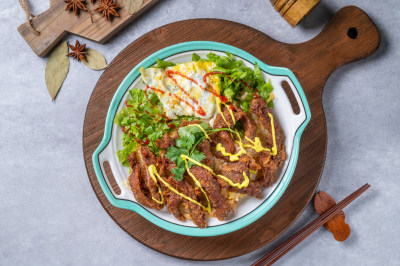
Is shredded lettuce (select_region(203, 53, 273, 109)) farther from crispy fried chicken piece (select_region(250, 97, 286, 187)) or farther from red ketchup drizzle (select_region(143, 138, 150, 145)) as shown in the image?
red ketchup drizzle (select_region(143, 138, 150, 145))

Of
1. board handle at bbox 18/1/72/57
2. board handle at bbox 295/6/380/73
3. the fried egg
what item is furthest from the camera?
board handle at bbox 18/1/72/57

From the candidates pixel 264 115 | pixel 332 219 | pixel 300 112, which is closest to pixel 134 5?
pixel 264 115

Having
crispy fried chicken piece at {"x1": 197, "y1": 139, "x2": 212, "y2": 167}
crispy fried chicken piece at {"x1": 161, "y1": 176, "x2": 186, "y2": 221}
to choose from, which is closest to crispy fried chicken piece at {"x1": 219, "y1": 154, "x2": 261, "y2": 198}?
crispy fried chicken piece at {"x1": 197, "y1": 139, "x2": 212, "y2": 167}

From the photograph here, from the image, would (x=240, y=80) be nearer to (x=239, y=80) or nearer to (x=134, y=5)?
(x=239, y=80)

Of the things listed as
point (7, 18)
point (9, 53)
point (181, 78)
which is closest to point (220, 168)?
point (181, 78)

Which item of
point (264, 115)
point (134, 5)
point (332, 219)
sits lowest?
point (332, 219)

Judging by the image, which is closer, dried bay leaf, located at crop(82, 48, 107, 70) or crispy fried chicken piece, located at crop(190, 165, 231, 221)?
crispy fried chicken piece, located at crop(190, 165, 231, 221)
